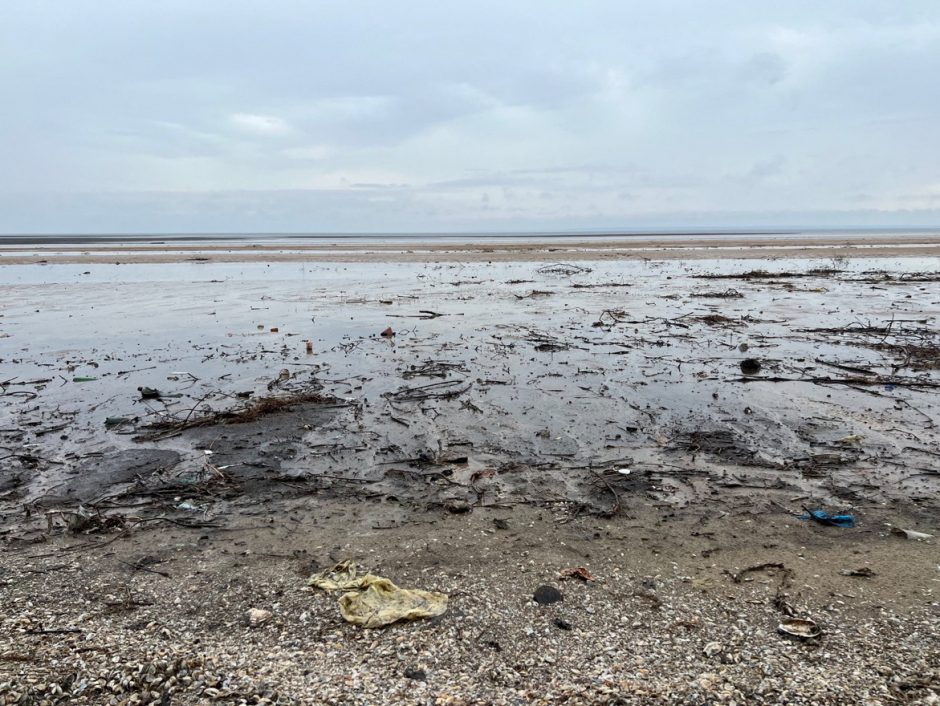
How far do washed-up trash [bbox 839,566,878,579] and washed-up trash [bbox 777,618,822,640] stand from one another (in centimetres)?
101

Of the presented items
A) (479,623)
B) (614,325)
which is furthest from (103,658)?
(614,325)

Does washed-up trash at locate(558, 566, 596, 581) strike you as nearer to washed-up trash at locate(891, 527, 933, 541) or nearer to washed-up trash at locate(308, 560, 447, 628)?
washed-up trash at locate(308, 560, 447, 628)

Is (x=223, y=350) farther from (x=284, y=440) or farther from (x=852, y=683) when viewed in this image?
(x=852, y=683)

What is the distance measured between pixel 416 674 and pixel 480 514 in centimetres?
253

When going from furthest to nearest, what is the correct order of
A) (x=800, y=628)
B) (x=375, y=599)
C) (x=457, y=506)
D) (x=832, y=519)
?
(x=457, y=506)
(x=832, y=519)
(x=375, y=599)
(x=800, y=628)

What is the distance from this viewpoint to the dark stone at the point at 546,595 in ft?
16.0

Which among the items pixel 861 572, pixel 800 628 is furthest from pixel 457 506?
pixel 861 572

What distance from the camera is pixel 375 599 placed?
483 centimetres

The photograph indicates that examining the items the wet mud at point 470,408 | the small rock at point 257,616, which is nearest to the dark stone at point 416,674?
the small rock at point 257,616

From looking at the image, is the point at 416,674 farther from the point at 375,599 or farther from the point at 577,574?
the point at 577,574

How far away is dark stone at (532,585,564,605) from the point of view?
192 inches

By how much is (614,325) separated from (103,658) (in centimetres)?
1531

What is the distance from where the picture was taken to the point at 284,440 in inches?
345

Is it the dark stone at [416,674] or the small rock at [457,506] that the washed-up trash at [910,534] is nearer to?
the small rock at [457,506]
